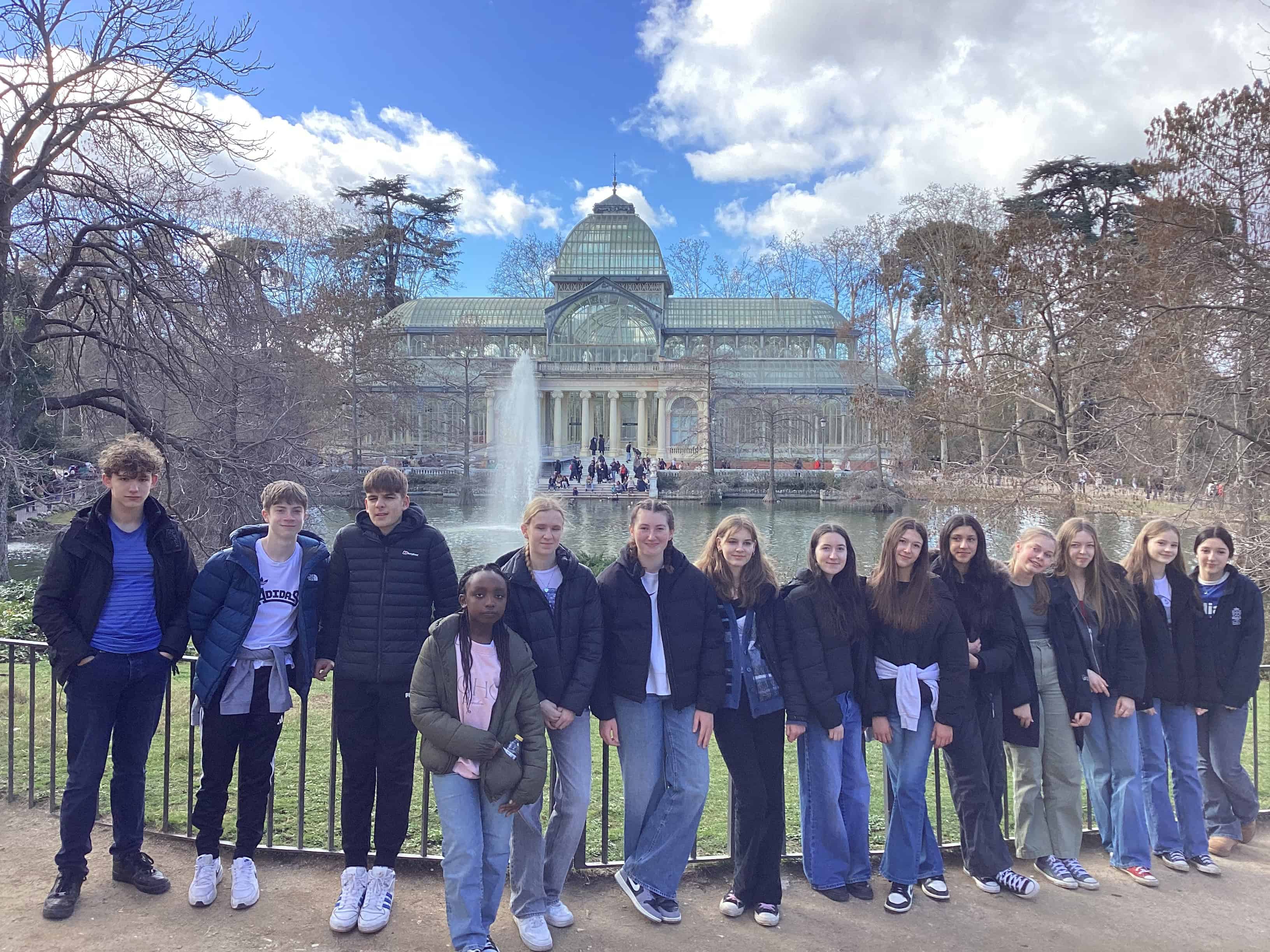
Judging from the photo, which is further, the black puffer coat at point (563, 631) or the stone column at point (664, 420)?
the stone column at point (664, 420)

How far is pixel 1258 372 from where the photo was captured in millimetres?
11281

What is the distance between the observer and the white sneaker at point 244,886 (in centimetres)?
370

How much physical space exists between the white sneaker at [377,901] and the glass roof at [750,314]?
51.8m

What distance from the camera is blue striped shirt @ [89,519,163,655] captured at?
12.4 ft

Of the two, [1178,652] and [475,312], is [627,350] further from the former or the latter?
[1178,652]

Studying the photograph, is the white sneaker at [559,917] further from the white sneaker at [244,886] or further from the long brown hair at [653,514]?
the long brown hair at [653,514]

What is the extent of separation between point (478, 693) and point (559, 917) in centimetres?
115

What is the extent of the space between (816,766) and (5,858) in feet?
13.5

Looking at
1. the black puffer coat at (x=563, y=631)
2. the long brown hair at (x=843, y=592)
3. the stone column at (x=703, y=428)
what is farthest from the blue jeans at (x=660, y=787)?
the stone column at (x=703, y=428)

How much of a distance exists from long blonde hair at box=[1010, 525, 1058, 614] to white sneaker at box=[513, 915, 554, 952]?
9.69 ft

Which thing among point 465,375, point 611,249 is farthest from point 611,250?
point 465,375

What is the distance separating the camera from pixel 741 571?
13.3ft

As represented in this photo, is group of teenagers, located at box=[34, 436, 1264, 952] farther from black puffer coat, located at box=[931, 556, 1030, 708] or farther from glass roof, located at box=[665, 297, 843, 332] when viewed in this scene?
glass roof, located at box=[665, 297, 843, 332]

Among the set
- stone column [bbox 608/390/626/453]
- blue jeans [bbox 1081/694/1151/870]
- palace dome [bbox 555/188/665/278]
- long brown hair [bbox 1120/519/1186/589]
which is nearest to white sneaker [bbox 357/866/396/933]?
blue jeans [bbox 1081/694/1151/870]
